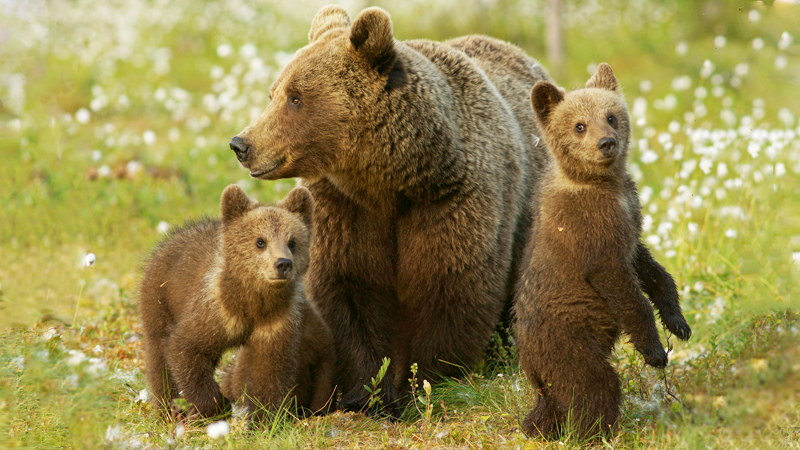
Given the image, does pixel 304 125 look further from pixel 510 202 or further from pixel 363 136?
pixel 510 202

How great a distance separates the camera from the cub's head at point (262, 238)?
186 inches

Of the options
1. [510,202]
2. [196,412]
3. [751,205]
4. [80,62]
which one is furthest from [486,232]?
[80,62]

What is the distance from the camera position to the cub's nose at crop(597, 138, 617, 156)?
14.3ft

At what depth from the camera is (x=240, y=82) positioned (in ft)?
45.3

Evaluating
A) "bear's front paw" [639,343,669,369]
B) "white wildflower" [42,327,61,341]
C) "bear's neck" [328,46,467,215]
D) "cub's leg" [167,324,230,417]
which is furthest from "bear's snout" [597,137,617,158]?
"white wildflower" [42,327,61,341]

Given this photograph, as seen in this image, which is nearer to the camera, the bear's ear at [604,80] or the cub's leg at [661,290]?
the cub's leg at [661,290]

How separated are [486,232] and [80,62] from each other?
1110cm

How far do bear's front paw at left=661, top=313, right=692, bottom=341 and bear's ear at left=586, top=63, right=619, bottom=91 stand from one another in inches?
52.2

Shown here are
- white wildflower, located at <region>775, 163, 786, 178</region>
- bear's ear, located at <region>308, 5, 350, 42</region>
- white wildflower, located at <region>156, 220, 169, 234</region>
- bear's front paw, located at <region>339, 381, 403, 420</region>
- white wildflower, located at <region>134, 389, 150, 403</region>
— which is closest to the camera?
white wildflower, located at <region>134, 389, 150, 403</region>

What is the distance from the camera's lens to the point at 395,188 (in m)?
5.42

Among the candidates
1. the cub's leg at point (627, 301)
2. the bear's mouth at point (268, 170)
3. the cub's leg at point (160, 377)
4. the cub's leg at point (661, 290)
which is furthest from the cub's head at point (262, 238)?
the cub's leg at point (661, 290)

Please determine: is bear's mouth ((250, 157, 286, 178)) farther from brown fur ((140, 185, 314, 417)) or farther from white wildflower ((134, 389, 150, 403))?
white wildflower ((134, 389, 150, 403))

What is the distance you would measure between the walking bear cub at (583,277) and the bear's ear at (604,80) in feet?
0.25

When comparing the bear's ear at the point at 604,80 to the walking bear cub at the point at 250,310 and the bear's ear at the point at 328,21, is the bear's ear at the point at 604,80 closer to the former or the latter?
the walking bear cub at the point at 250,310
